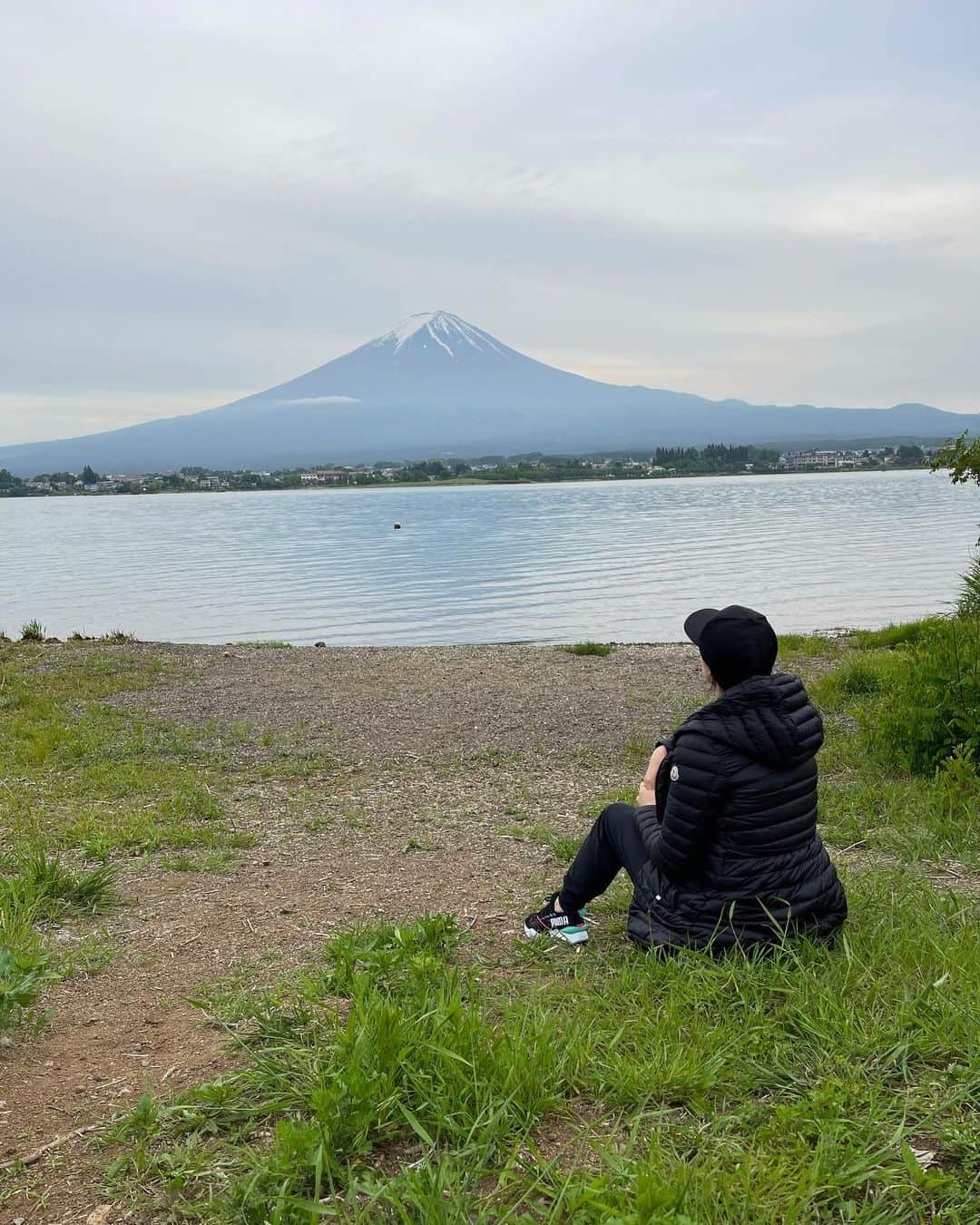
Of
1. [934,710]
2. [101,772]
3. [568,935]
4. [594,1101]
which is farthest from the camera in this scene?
[101,772]

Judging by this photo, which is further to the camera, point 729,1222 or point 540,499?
point 540,499

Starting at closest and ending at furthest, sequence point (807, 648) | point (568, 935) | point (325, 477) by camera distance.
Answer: point (568, 935), point (807, 648), point (325, 477)

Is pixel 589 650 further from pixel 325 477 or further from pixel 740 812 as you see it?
pixel 325 477

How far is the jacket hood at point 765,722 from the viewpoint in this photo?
3613 mm

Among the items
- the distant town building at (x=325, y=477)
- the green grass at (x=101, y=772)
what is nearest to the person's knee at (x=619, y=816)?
the green grass at (x=101, y=772)

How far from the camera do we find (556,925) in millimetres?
4488

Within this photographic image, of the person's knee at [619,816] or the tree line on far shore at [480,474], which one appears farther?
the tree line on far shore at [480,474]

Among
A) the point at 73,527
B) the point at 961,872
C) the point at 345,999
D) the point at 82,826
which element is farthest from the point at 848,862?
the point at 73,527

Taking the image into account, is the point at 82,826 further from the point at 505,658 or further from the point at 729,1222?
the point at 505,658

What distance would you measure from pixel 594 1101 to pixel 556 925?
148cm

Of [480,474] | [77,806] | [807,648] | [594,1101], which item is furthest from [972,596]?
[480,474]

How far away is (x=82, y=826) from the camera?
21.2ft

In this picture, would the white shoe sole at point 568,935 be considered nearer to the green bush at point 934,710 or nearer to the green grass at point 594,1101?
the green grass at point 594,1101

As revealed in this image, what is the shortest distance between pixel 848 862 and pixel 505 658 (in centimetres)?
953
